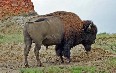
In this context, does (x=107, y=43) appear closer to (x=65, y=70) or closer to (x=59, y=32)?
(x=59, y=32)

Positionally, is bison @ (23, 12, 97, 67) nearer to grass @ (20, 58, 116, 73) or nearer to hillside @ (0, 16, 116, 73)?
hillside @ (0, 16, 116, 73)

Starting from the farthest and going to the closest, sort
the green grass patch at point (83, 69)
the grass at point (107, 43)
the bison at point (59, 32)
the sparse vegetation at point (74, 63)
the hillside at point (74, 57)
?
the grass at point (107, 43) → the bison at point (59, 32) → the hillside at point (74, 57) → the sparse vegetation at point (74, 63) → the green grass patch at point (83, 69)

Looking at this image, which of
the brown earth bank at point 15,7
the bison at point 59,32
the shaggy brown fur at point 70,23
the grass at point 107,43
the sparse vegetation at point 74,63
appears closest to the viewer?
the sparse vegetation at point 74,63

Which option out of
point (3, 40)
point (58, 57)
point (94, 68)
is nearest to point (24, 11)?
point (3, 40)

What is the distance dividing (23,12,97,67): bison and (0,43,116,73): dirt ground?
1.53 ft

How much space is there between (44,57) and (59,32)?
263 centimetres

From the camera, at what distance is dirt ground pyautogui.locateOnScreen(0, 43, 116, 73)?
16.9m

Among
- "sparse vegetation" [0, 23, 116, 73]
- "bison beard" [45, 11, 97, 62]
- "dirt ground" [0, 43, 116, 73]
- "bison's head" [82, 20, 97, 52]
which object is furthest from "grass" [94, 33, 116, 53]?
"bison beard" [45, 11, 97, 62]

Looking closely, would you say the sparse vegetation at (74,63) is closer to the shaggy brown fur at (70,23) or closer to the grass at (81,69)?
the grass at (81,69)

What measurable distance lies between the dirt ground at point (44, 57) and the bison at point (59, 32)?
18.3 inches

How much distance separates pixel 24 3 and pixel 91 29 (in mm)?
19526

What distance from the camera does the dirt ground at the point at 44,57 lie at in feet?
55.3

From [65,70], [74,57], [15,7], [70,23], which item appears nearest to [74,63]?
[70,23]

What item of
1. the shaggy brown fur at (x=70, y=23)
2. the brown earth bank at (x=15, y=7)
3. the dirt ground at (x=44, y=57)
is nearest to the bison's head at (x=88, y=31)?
the shaggy brown fur at (x=70, y=23)
